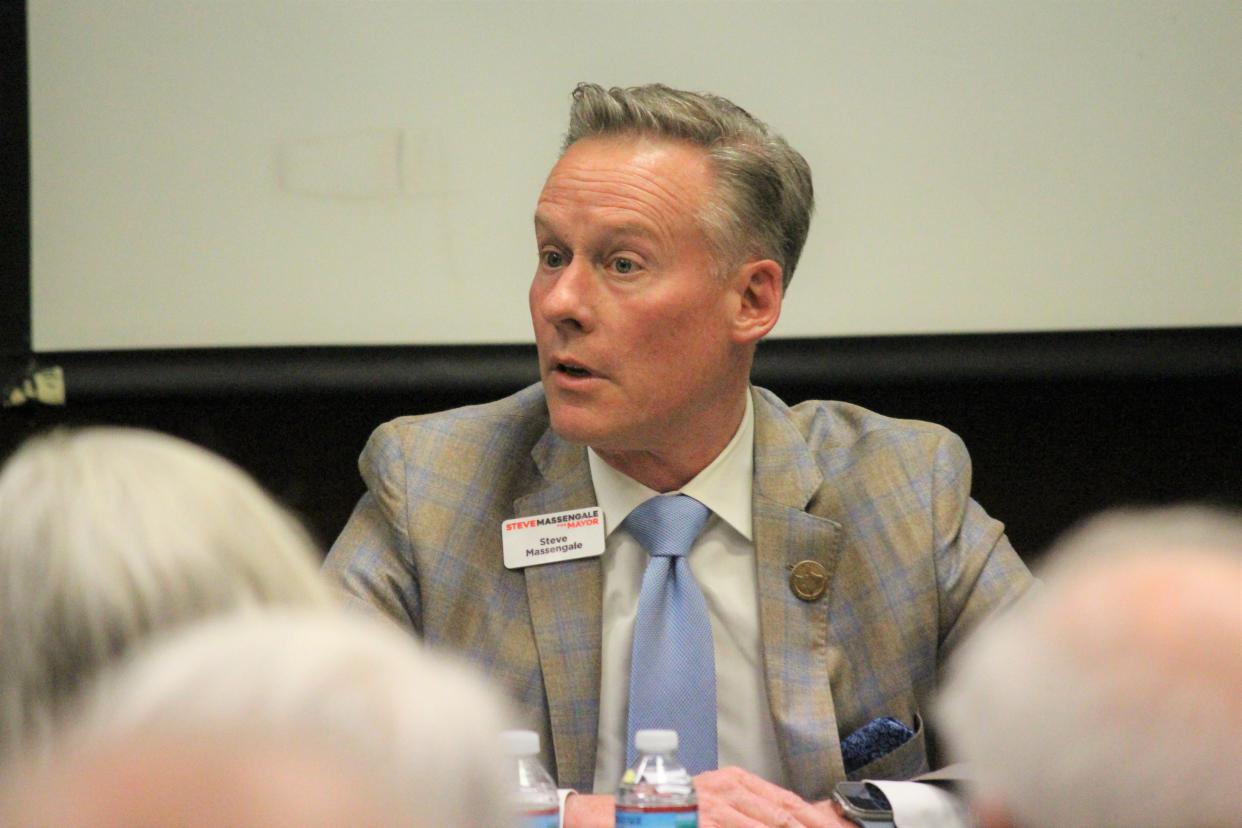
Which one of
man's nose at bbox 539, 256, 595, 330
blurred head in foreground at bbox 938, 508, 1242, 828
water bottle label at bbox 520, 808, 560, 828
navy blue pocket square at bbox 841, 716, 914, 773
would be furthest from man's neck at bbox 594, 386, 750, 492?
blurred head in foreground at bbox 938, 508, 1242, 828

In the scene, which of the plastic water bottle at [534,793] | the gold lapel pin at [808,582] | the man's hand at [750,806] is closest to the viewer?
the plastic water bottle at [534,793]

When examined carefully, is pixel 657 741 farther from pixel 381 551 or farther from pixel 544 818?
pixel 381 551

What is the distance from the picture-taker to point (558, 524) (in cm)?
232

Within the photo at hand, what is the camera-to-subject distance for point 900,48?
313 cm

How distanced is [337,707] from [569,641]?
1.60 meters

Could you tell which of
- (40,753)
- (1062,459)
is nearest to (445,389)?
(1062,459)

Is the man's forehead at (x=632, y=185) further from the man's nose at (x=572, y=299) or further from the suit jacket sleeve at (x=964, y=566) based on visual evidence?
the suit jacket sleeve at (x=964, y=566)

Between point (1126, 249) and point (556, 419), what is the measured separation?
4.76ft

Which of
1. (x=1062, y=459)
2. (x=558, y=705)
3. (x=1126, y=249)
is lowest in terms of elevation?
(x=558, y=705)

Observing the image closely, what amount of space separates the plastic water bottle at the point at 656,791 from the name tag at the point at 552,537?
1.99 feet

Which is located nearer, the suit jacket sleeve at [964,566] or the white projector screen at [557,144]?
the suit jacket sleeve at [964,566]

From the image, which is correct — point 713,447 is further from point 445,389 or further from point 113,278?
point 113,278

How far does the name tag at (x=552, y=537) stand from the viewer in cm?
230

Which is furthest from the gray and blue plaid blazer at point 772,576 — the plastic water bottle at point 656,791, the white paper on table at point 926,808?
the plastic water bottle at point 656,791
